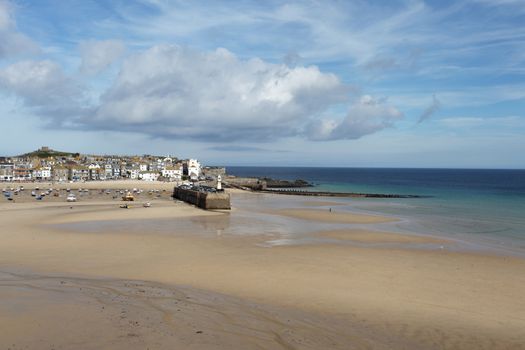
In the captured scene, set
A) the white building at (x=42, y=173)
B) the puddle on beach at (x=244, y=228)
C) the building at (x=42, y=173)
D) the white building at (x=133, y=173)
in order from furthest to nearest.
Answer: the white building at (x=133, y=173), the white building at (x=42, y=173), the building at (x=42, y=173), the puddle on beach at (x=244, y=228)

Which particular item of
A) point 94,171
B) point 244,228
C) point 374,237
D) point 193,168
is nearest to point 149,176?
point 94,171

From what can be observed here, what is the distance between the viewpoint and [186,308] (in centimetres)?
1300

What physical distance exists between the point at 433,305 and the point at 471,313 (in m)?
1.17

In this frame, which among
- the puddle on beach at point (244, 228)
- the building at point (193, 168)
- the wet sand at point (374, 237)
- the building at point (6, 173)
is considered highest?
the building at point (193, 168)

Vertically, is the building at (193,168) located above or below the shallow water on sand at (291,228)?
above

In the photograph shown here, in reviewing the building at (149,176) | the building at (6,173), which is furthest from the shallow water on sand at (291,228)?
the building at (149,176)


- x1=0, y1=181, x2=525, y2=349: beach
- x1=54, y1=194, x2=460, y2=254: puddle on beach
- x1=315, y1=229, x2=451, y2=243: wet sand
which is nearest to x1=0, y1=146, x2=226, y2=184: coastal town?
x1=54, y1=194, x2=460, y2=254: puddle on beach

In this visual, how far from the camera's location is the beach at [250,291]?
35.8 ft

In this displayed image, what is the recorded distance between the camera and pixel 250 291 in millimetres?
15945

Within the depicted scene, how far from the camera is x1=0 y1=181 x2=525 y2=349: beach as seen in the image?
10922mm

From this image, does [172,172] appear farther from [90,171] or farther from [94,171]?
[90,171]

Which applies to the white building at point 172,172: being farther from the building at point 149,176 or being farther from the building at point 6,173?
the building at point 6,173

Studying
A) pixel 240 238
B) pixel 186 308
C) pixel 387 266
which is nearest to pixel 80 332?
pixel 186 308

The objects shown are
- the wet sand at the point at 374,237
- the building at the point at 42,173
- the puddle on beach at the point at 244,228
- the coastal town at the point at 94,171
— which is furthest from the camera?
the building at the point at 42,173
